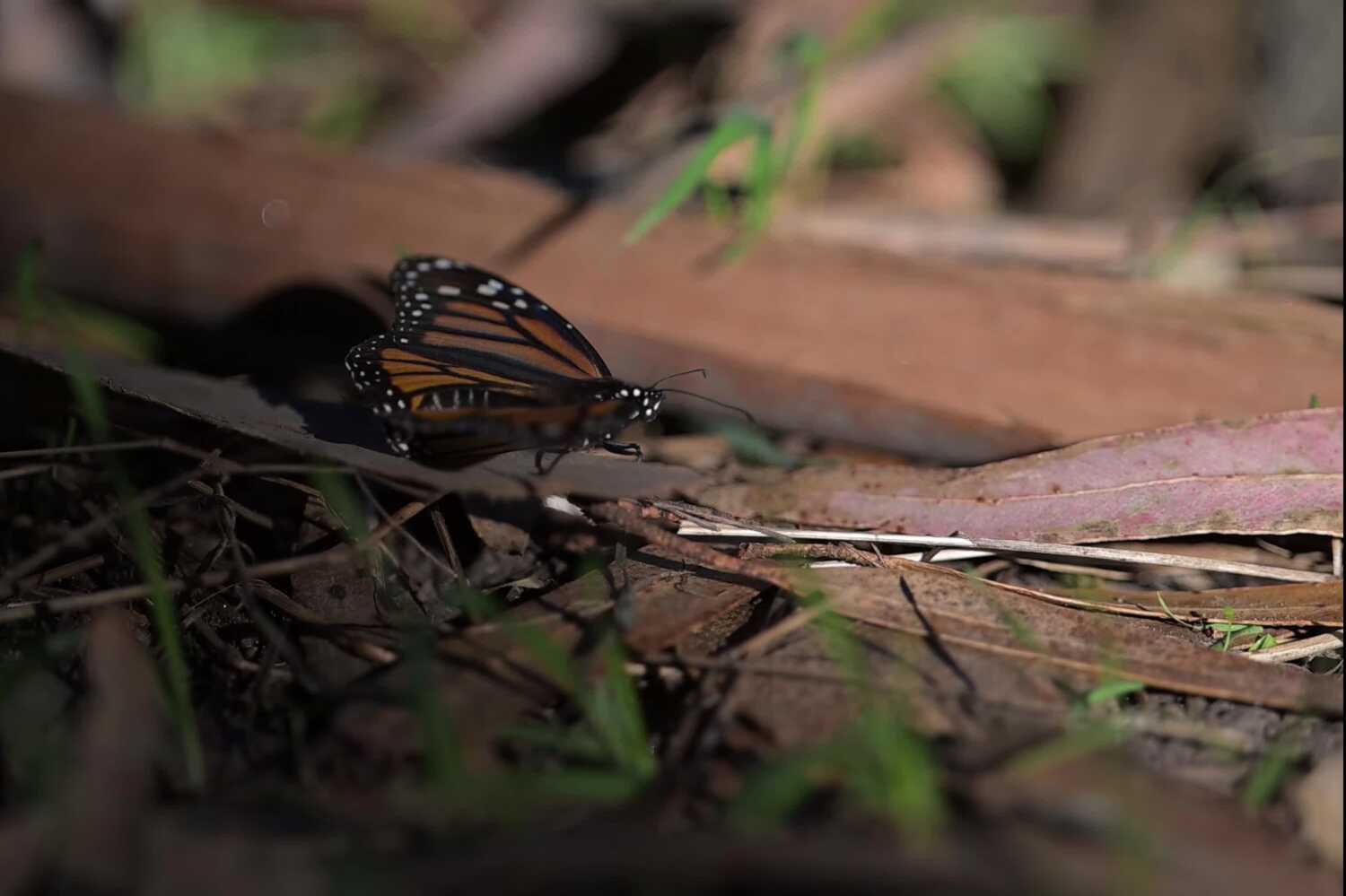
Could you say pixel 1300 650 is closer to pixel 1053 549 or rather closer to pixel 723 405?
pixel 1053 549

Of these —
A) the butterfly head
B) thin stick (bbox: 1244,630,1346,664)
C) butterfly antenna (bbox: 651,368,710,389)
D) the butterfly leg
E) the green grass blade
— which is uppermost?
the green grass blade

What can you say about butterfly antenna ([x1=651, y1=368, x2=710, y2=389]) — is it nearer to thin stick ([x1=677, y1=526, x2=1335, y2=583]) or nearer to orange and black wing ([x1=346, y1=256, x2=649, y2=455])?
orange and black wing ([x1=346, y1=256, x2=649, y2=455])

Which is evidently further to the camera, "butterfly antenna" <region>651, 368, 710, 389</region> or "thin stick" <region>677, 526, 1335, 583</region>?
"butterfly antenna" <region>651, 368, 710, 389</region>

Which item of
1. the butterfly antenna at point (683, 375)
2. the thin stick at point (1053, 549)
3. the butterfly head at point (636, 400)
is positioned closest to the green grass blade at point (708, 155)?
the butterfly antenna at point (683, 375)

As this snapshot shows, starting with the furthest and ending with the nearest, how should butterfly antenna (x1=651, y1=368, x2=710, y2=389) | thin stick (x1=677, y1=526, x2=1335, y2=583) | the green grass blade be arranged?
butterfly antenna (x1=651, y1=368, x2=710, y2=389), the green grass blade, thin stick (x1=677, y1=526, x2=1335, y2=583)

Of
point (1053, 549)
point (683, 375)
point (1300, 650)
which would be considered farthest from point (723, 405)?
point (1300, 650)

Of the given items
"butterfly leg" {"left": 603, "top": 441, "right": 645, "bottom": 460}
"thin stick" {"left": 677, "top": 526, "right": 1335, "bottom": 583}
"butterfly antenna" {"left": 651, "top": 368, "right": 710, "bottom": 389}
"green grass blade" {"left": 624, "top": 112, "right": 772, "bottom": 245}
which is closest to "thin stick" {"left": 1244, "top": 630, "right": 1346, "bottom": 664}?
"thin stick" {"left": 677, "top": 526, "right": 1335, "bottom": 583}

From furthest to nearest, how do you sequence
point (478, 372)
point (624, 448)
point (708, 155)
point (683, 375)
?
point (683, 375), point (708, 155), point (478, 372), point (624, 448)

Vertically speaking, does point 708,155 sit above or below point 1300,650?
above
